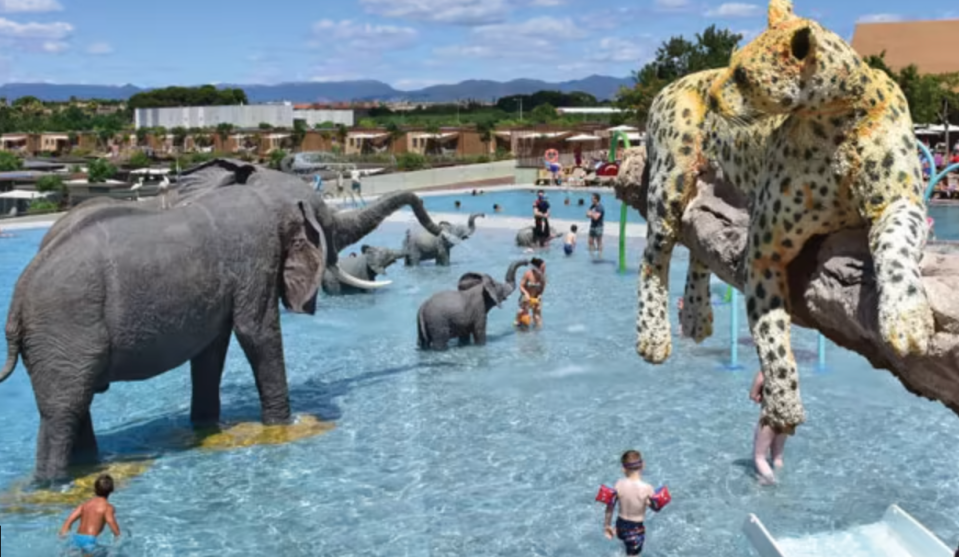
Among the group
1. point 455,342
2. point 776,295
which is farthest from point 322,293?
point 776,295

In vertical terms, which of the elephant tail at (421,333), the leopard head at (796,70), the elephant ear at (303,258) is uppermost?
the leopard head at (796,70)

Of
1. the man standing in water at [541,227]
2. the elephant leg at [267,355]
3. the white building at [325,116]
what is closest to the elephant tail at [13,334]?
the elephant leg at [267,355]

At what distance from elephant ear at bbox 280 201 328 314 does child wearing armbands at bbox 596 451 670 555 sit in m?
4.17

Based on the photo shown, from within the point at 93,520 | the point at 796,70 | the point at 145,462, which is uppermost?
the point at 796,70

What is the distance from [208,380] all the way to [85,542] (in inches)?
131

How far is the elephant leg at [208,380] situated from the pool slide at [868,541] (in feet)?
19.3

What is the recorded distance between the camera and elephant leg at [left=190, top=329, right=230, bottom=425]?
429 inches

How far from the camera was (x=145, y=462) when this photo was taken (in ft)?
33.6

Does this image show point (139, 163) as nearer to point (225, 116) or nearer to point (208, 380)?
point (225, 116)

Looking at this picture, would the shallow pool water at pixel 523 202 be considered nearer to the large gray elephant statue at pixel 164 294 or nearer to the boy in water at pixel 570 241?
the boy in water at pixel 570 241

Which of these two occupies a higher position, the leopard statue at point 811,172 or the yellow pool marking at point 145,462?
the leopard statue at point 811,172

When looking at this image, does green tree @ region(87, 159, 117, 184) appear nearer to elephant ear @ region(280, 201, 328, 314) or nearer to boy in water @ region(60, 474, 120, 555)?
elephant ear @ region(280, 201, 328, 314)

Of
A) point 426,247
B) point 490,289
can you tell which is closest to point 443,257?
point 426,247

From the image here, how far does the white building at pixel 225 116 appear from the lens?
301ft
